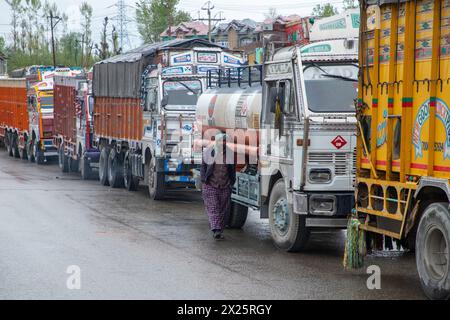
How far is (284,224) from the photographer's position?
1333 centimetres

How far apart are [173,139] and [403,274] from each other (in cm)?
1035

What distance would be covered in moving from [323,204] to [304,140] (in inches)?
34.1

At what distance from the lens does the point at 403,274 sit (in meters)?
11.5

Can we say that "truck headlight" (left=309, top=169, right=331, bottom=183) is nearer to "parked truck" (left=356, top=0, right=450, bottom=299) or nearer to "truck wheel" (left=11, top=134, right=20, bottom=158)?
"parked truck" (left=356, top=0, right=450, bottom=299)

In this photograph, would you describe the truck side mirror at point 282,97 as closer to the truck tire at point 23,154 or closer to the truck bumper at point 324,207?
the truck bumper at point 324,207

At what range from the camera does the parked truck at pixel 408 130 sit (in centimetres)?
930

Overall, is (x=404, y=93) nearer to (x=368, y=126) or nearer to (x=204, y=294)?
(x=368, y=126)

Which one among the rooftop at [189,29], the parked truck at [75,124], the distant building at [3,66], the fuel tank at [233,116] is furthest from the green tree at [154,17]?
the fuel tank at [233,116]

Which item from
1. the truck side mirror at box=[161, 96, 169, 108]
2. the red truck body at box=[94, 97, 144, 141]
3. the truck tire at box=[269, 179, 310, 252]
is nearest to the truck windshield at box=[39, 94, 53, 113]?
the red truck body at box=[94, 97, 144, 141]

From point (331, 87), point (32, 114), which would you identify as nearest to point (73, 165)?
point (32, 114)

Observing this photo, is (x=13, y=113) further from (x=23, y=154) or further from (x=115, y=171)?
(x=115, y=171)

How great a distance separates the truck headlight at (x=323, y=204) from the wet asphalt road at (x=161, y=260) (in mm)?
617
